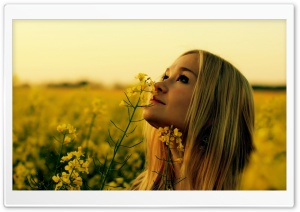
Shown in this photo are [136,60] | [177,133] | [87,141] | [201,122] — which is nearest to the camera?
[177,133]

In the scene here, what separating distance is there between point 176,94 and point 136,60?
1.08ft

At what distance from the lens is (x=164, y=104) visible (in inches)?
97.6

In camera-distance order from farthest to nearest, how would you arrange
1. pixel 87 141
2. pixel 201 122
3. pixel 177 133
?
1. pixel 87 141
2. pixel 201 122
3. pixel 177 133

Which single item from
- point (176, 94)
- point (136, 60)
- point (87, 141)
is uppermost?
point (136, 60)

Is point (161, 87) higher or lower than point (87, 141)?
higher

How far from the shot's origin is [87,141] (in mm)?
2865

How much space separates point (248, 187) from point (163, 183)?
280mm

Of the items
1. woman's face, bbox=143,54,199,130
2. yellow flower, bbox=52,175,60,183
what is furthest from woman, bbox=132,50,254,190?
yellow flower, bbox=52,175,60,183

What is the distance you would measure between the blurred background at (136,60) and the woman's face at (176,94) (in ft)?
0.53

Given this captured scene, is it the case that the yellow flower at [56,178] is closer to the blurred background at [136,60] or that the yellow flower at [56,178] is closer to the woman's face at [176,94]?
the blurred background at [136,60]

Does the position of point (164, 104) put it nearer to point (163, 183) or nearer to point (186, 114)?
point (186, 114)

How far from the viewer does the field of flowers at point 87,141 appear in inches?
101
